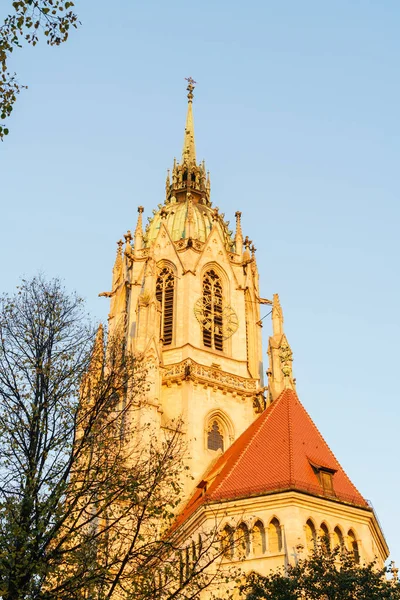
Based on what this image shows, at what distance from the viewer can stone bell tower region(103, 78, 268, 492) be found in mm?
29828

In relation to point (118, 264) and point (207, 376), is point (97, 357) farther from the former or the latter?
point (118, 264)

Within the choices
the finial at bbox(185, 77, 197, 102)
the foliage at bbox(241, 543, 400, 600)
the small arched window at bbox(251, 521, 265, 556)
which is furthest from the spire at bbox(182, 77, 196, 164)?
the foliage at bbox(241, 543, 400, 600)

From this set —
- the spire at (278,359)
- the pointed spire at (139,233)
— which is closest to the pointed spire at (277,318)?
the spire at (278,359)

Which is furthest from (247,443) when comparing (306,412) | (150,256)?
(150,256)

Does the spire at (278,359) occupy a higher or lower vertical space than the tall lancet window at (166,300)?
lower

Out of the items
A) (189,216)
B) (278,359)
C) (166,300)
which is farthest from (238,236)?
(278,359)

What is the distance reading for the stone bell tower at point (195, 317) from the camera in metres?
29.8

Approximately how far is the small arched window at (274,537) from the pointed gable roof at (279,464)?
0.90 meters

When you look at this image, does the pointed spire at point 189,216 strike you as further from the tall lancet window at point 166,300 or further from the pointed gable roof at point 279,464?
the pointed gable roof at point 279,464

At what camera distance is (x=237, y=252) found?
3731 centimetres

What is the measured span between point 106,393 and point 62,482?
179cm

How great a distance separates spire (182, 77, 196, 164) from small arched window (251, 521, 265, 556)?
2701 cm

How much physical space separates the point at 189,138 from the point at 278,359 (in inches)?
796

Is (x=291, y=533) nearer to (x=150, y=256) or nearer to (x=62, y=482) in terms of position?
(x=62, y=482)
